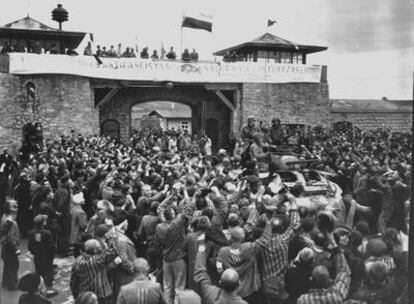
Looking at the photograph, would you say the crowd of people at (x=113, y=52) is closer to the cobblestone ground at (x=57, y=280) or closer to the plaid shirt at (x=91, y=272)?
the cobblestone ground at (x=57, y=280)

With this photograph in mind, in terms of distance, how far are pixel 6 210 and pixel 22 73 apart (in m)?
14.3

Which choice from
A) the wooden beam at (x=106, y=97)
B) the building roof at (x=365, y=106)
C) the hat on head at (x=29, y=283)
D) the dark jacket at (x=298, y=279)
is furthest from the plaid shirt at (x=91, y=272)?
the building roof at (x=365, y=106)

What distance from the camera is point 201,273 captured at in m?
6.39

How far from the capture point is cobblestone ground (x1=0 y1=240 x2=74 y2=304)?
8.44m

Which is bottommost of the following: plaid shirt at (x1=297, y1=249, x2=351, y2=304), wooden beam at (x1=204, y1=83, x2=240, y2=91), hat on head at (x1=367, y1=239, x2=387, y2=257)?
plaid shirt at (x1=297, y1=249, x2=351, y2=304)

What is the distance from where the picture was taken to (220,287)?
5711mm

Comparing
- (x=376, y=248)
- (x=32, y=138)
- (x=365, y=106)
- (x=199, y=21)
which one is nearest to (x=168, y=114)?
(x=365, y=106)

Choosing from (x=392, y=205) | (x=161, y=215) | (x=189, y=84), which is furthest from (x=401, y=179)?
(x=189, y=84)

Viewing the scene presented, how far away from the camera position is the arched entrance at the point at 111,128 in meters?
26.1

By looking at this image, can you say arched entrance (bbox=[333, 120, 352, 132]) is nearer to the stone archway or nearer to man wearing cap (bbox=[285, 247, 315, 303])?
the stone archway

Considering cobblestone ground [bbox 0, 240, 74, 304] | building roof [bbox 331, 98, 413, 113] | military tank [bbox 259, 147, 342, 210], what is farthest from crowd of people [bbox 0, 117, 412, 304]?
building roof [bbox 331, 98, 413, 113]

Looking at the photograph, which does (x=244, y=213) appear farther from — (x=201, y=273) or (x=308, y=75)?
(x=308, y=75)

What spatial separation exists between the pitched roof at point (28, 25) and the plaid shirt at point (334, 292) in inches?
849

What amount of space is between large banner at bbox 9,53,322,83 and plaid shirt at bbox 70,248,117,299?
16.9 m
